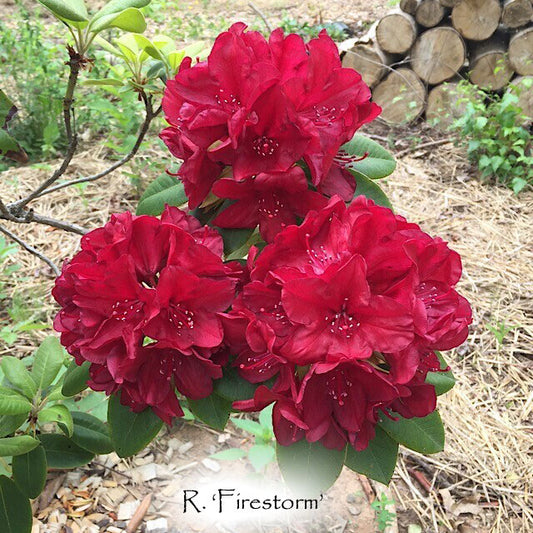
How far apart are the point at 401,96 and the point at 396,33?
38 cm

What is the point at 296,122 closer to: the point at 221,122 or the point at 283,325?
the point at 221,122

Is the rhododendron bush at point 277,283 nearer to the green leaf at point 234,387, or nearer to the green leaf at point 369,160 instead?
the green leaf at point 234,387

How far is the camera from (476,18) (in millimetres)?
3574

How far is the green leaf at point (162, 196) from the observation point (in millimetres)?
1058

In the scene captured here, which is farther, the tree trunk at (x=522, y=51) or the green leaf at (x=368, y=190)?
the tree trunk at (x=522, y=51)

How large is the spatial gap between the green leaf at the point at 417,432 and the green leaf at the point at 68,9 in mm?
758

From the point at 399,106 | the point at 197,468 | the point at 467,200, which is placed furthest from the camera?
the point at 399,106

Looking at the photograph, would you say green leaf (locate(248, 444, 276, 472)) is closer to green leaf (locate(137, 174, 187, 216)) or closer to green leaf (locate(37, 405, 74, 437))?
green leaf (locate(37, 405, 74, 437))

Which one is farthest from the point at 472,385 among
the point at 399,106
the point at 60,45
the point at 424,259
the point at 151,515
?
the point at 60,45

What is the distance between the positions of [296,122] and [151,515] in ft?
4.64

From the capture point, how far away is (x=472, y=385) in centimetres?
234

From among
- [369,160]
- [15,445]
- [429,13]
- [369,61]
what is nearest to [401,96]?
[369,61]

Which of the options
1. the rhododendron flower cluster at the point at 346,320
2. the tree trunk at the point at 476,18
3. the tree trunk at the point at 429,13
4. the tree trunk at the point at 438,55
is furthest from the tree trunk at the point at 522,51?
the rhododendron flower cluster at the point at 346,320

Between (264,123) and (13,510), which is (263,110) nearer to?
(264,123)
